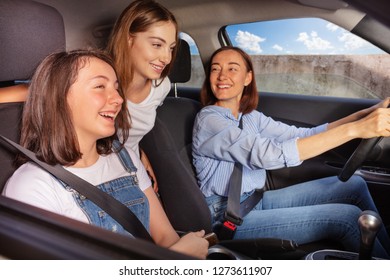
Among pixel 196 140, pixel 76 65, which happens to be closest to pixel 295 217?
pixel 196 140

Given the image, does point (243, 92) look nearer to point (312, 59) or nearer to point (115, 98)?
point (312, 59)

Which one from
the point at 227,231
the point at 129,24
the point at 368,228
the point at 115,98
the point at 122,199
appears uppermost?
the point at 129,24

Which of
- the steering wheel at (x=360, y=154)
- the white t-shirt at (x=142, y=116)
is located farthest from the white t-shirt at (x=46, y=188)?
the steering wheel at (x=360, y=154)

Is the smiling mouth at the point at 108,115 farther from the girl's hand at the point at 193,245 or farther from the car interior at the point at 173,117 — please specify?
the girl's hand at the point at 193,245

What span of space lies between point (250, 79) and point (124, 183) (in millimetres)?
609

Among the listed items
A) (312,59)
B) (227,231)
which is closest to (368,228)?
(227,231)

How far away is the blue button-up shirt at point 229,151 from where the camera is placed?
1134 mm

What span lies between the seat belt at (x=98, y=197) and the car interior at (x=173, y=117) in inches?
3.3

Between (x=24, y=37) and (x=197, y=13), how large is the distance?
2.12ft

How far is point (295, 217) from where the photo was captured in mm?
1197

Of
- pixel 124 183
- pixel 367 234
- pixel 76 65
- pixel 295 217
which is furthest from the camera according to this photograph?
pixel 295 217

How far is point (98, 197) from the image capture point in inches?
34.9

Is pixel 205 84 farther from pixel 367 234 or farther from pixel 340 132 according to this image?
pixel 367 234

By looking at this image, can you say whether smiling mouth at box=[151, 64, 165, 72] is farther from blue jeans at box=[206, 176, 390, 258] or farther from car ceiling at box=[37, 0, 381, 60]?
blue jeans at box=[206, 176, 390, 258]
